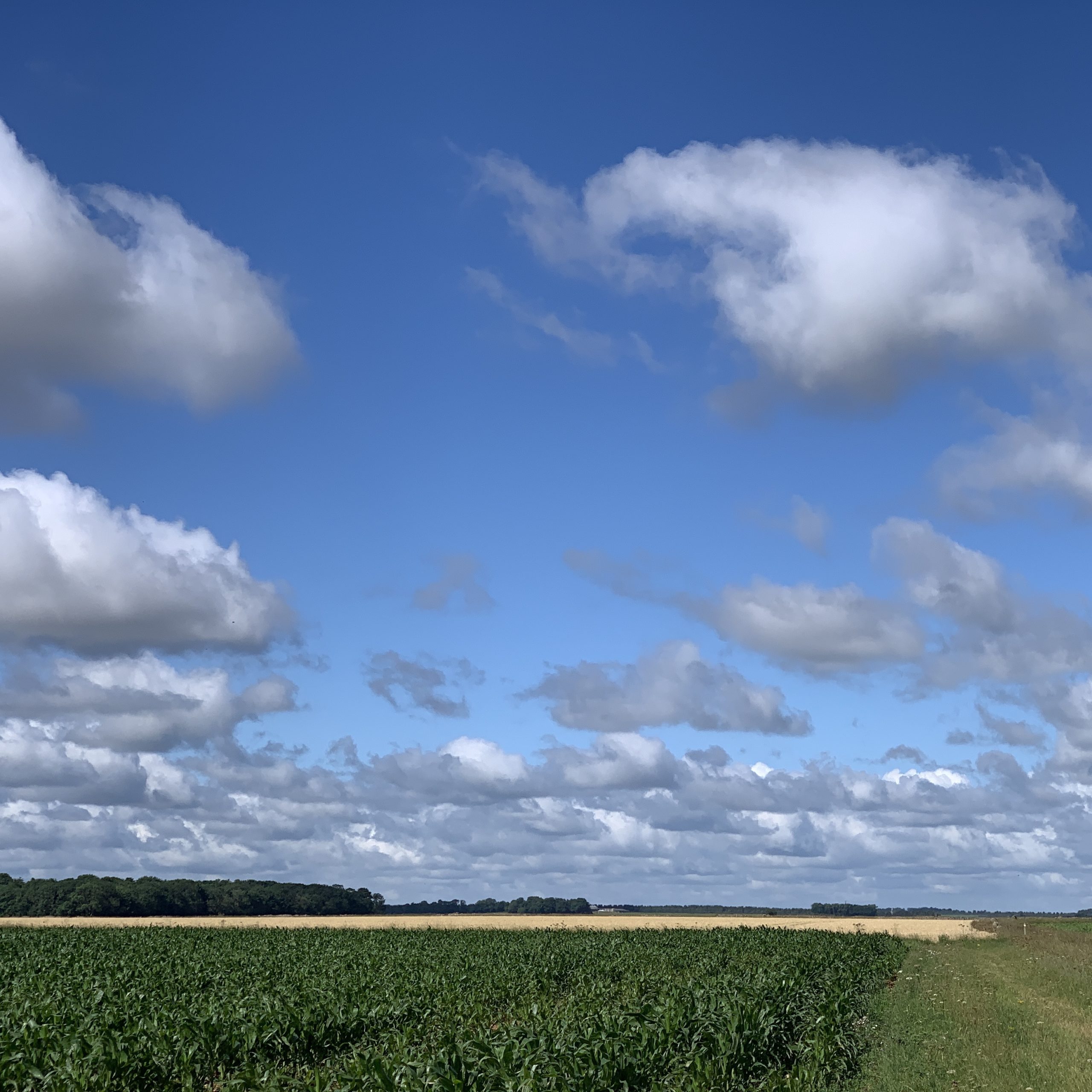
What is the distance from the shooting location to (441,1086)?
1584 cm

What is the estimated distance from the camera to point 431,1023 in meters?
25.5

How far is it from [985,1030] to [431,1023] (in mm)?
13900

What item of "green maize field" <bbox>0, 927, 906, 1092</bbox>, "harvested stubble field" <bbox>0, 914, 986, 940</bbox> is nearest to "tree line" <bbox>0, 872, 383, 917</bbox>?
"harvested stubble field" <bbox>0, 914, 986, 940</bbox>

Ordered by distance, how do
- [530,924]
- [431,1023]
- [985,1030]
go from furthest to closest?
[530,924]
[985,1030]
[431,1023]

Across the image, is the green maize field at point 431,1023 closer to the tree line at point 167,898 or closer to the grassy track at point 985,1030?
the grassy track at point 985,1030

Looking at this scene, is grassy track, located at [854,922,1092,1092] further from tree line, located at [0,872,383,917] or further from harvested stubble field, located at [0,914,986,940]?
tree line, located at [0,872,383,917]

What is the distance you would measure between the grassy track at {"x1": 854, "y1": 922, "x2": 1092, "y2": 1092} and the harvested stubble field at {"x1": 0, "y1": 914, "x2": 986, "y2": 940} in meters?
32.5

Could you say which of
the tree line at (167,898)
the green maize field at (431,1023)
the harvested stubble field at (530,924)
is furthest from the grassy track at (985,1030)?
the tree line at (167,898)

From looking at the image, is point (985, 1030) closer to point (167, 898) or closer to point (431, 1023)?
point (431, 1023)

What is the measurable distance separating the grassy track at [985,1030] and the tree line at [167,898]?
366 feet

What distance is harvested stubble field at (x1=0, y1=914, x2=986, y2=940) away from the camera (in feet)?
261

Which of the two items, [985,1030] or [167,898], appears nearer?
[985,1030]

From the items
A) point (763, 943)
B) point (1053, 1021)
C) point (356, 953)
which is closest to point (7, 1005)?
point (356, 953)

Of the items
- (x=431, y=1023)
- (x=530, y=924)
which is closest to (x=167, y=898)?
(x=530, y=924)
